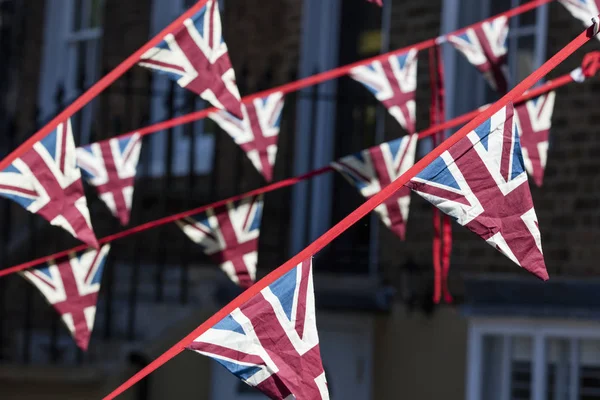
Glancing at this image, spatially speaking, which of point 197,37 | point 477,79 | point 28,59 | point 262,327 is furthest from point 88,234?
point 28,59

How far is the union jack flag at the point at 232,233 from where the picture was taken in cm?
620

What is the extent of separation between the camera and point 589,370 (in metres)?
7.27

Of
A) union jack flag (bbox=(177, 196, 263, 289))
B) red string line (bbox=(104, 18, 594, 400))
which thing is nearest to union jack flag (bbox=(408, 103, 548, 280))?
red string line (bbox=(104, 18, 594, 400))

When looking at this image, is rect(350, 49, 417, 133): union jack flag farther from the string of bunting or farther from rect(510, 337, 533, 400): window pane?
rect(510, 337, 533, 400): window pane

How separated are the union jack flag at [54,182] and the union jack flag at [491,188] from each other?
1752mm

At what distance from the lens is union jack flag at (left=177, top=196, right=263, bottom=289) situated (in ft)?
20.3

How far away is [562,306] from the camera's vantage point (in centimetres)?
720

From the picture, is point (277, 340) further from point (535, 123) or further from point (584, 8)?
point (584, 8)

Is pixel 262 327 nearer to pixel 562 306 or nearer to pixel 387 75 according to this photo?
pixel 387 75

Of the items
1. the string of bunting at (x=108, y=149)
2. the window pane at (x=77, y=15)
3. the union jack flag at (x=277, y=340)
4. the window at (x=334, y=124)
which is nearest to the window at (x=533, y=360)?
the window at (x=334, y=124)

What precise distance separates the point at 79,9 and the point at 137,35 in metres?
1.06

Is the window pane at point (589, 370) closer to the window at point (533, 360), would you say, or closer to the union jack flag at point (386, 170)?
the window at point (533, 360)

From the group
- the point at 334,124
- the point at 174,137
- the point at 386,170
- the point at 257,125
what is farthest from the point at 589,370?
the point at 174,137

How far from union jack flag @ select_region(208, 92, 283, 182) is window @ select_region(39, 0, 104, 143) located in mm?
4769
